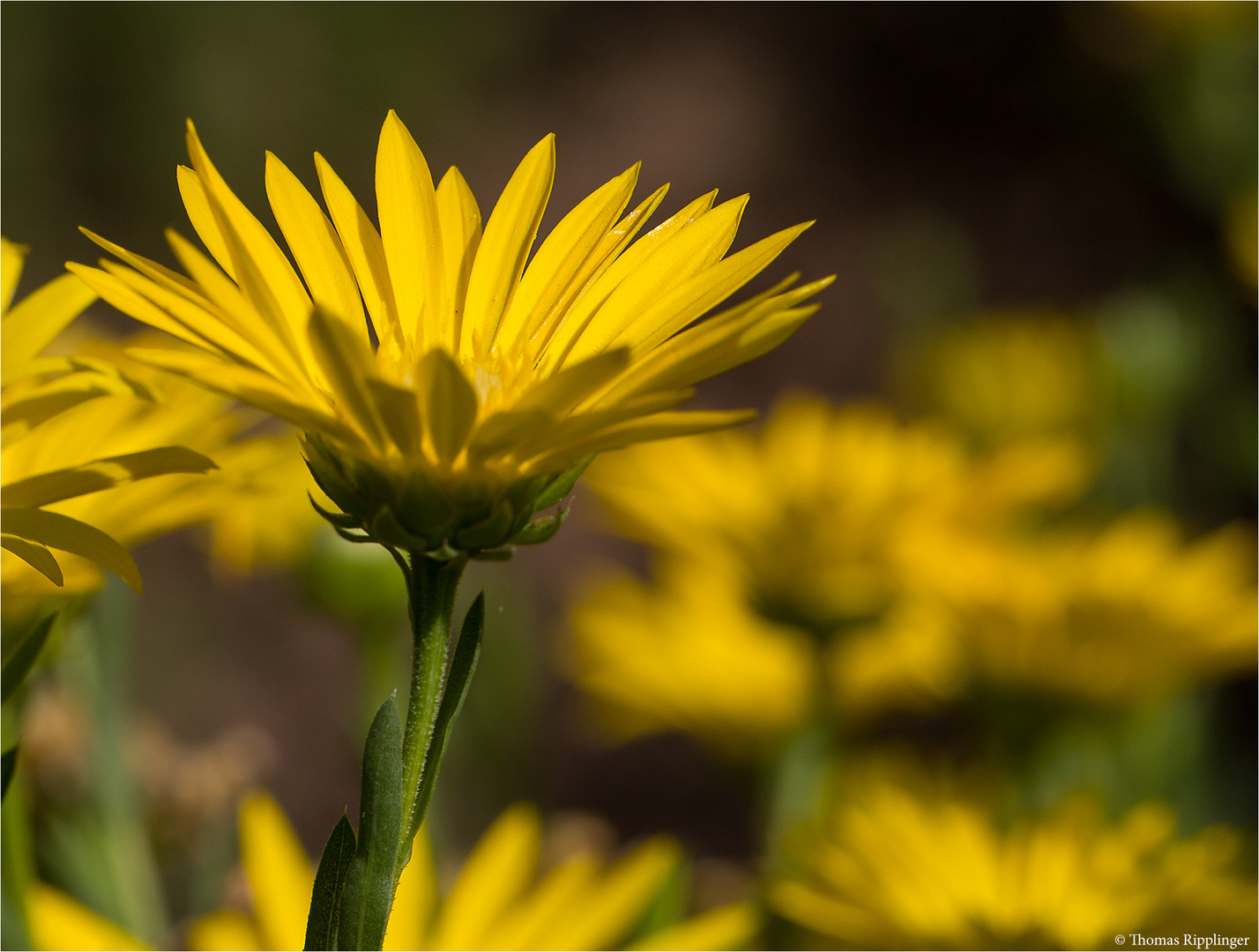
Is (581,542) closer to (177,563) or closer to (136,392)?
(177,563)

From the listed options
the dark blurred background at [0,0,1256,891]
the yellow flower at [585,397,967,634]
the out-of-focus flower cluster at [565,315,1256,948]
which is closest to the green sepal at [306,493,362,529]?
the out-of-focus flower cluster at [565,315,1256,948]

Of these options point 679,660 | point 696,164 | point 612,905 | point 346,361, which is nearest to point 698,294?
point 346,361

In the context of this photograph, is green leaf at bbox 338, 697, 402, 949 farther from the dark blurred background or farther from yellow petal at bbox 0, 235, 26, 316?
the dark blurred background

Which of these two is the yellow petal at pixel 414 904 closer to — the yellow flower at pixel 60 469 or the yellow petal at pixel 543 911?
the yellow petal at pixel 543 911

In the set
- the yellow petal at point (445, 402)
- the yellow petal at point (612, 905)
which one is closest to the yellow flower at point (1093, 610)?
the yellow petal at point (612, 905)

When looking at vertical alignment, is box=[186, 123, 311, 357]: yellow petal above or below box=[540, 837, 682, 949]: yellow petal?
above

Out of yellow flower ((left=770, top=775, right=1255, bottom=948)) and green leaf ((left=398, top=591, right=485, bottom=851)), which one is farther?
yellow flower ((left=770, top=775, right=1255, bottom=948))
